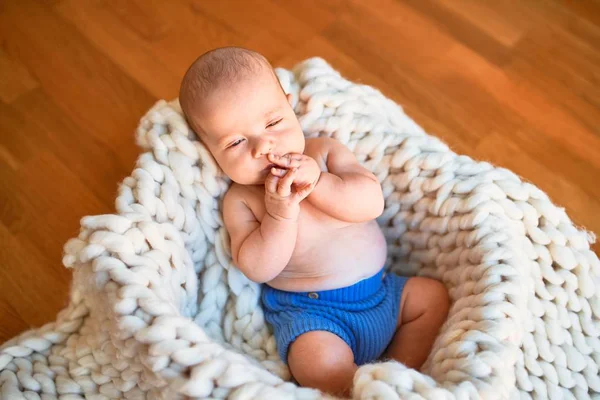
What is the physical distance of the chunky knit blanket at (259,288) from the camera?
2.13ft

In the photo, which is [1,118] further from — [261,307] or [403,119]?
[403,119]

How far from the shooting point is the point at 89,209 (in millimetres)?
1090

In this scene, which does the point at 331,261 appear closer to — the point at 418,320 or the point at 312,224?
the point at 312,224

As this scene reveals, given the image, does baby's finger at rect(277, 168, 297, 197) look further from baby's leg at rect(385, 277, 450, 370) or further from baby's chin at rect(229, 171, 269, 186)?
baby's leg at rect(385, 277, 450, 370)

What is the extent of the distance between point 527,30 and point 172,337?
1.02m

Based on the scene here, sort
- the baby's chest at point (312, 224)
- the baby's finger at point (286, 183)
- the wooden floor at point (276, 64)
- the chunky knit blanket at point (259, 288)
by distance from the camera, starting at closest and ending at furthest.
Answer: the chunky knit blanket at point (259, 288)
the baby's finger at point (286, 183)
the baby's chest at point (312, 224)
the wooden floor at point (276, 64)

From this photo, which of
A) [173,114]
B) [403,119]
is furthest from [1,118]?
[403,119]

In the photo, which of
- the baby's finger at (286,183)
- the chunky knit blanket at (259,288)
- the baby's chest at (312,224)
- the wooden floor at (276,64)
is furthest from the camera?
the wooden floor at (276,64)

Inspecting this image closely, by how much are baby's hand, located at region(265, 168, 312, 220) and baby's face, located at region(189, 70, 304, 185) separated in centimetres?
4

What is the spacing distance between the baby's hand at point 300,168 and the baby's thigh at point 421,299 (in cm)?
24

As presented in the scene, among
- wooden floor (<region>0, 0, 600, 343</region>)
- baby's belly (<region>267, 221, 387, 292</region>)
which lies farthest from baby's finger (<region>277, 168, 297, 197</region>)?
wooden floor (<region>0, 0, 600, 343</region>)

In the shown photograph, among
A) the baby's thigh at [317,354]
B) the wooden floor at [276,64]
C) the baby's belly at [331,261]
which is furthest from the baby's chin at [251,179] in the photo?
the wooden floor at [276,64]

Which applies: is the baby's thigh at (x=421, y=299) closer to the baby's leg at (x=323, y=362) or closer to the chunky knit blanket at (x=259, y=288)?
the chunky knit blanket at (x=259, y=288)

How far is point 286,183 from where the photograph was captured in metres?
0.77
